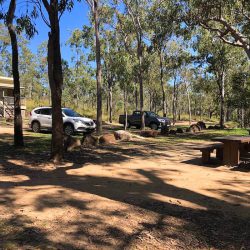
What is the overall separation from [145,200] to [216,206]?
1.18m

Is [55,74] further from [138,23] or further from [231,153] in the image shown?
[138,23]

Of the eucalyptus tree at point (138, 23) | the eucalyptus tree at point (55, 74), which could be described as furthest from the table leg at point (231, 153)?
the eucalyptus tree at point (138, 23)

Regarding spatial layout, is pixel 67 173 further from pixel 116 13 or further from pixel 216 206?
pixel 116 13

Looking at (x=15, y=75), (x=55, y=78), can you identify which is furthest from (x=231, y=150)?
(x=15, y=75)

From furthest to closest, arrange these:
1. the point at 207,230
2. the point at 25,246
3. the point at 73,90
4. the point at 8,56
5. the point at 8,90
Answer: the point at 73,90 → the point at 8,56 → the point at 8,90 → the point at 207,230 → the point at 25,246

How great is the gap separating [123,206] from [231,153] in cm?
536

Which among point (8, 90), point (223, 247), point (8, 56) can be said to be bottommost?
point (223, 247)

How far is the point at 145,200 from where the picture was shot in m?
6.81

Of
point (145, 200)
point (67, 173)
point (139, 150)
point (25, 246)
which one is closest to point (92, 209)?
point (145, 200)

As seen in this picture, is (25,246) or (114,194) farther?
(114,194)

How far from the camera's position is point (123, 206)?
6.32 m

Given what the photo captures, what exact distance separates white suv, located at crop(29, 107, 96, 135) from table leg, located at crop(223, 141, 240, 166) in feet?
37.9

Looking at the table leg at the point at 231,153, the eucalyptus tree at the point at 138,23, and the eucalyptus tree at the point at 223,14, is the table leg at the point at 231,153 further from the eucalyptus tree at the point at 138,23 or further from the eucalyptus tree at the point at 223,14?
the eucalyptus tree at the point at 138,23

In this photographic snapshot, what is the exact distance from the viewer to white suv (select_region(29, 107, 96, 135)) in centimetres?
2116
